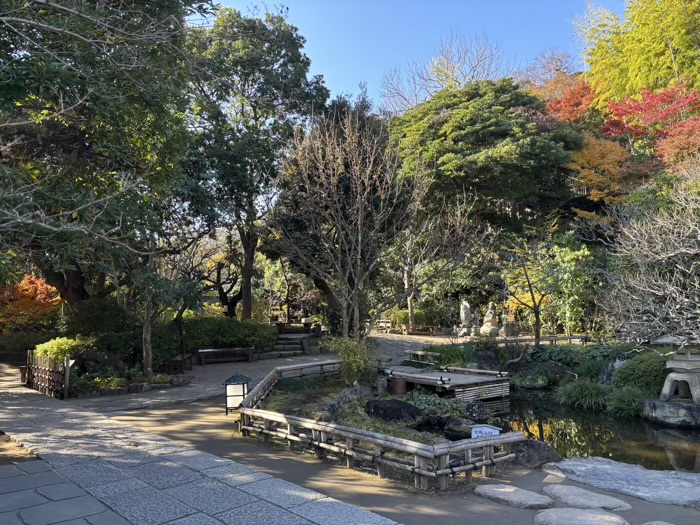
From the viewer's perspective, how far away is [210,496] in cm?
563

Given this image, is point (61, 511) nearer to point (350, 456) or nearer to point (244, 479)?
point (244, 479)

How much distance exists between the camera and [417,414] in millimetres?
9844

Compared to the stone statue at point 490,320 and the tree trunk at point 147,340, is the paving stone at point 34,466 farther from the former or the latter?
the stone statue at point 490,320

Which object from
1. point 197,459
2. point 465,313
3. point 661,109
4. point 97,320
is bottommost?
point 197,459

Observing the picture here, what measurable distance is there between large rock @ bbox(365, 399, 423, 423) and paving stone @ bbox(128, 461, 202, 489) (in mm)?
3785

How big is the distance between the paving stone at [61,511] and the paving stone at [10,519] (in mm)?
47

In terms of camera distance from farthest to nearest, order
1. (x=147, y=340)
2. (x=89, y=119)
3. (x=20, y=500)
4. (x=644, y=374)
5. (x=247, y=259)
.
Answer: (x=247, y=259) < (x=147, y=340) < (x=644, y=374) < (x=89, y=119) < (x=20, y=500)

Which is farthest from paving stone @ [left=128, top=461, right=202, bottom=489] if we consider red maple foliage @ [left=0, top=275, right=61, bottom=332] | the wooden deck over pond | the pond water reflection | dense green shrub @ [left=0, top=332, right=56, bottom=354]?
dense green shrub @ [left=0, top=332, right=56, bottom=354]

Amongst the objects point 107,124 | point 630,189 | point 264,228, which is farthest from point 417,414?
point 630,189

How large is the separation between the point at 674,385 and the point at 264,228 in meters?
12.6

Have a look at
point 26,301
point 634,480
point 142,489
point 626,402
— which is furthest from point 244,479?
point 26,301

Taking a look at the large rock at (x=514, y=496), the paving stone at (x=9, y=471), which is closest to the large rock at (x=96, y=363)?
the paving stone at (x=9, y=471)

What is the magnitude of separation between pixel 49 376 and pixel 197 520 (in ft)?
28.8

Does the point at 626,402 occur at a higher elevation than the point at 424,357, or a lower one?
lower
